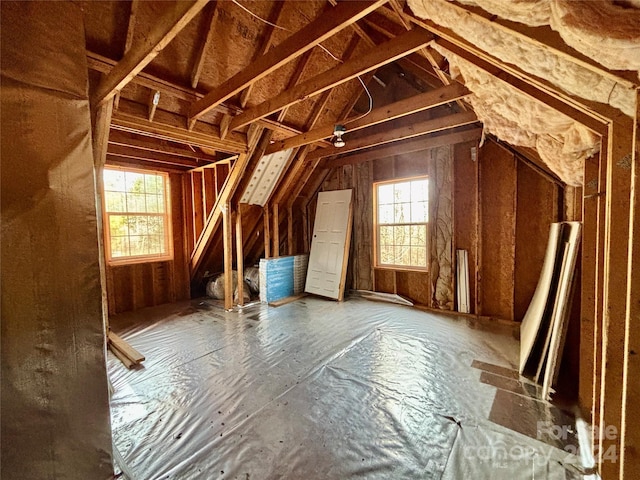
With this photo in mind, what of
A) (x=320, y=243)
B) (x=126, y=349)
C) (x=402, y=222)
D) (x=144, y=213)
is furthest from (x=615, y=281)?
(x=144, y=213)

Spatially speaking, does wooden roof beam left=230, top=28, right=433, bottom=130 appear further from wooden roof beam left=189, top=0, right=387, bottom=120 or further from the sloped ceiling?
wooden roof beam left=189, top=0, right=387, bottom=120

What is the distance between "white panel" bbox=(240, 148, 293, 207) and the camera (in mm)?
4176

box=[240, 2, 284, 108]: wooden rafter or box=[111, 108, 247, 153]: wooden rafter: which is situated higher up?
box=[240, 2, 284, 108]: wooden rafter

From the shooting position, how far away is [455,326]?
3.47 metres

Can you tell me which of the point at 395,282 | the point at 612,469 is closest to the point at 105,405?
the point at 612,469

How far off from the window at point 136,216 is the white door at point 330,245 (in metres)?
2.73

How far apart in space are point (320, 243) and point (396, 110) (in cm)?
288

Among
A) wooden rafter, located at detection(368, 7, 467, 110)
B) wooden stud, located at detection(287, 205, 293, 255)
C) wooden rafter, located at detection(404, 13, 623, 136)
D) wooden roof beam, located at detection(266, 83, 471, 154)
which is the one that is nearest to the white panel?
wooden roof beam, located at detection(266, 83, 471, 154)

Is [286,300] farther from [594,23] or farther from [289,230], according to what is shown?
[594,23]

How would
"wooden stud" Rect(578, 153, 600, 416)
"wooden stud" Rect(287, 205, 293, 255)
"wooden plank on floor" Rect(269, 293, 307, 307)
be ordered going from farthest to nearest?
1. "wooden stud" Rect(287, 205, 293, 255)
2. "wooden plank on floor" Rect(269, 293, 307, 307)
3. "wooden stud" Rect(578, 153, 600, 416)

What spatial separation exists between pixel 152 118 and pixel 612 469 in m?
4.21

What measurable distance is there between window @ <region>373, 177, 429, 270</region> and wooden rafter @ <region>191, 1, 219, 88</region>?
312 cm

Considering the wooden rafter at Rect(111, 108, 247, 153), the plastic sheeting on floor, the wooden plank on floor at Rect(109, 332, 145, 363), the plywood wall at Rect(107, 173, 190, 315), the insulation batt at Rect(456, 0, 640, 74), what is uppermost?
the wooden rafter at Rect(111, 108, 247, 153)

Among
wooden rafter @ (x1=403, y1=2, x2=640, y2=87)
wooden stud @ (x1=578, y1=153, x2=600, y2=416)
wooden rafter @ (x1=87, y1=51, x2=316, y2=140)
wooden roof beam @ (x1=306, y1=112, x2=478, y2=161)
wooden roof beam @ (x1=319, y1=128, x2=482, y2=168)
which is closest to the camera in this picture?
wooden rafter @ (x1=403, y1=2, x2=640, y2=87)
